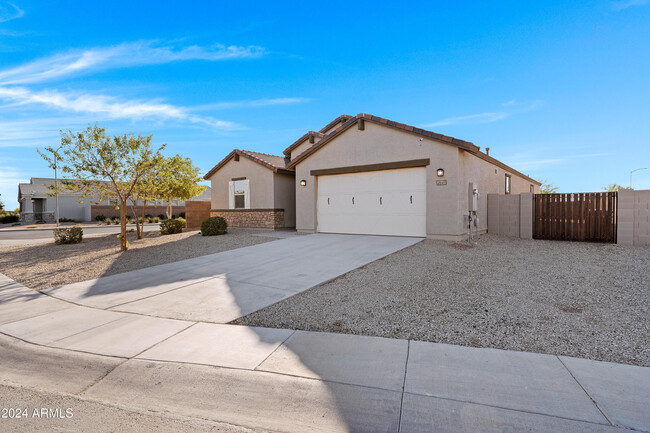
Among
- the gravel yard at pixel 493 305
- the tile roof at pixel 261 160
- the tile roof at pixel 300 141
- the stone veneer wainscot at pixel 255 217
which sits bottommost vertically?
the gravel yard at pixel 493 305

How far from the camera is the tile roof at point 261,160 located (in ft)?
58.4

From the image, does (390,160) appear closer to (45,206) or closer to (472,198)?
(472,198)

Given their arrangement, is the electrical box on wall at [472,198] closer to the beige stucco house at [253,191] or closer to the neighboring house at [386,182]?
the neighboring house at [386,182]

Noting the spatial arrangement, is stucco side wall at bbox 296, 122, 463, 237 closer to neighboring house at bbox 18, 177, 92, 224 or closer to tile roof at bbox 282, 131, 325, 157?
tile roof at bbox 282, 131, 325, 157

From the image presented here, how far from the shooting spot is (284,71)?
15141mm

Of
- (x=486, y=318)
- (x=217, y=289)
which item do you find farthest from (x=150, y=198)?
(x=486, y=318)

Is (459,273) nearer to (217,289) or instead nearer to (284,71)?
(217,289)

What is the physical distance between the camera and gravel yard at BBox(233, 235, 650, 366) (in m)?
4.25

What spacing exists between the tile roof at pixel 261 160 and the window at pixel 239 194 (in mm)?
1485

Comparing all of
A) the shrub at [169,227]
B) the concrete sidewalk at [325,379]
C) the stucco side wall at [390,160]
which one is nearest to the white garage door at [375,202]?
the stucco side wall at [390,160]

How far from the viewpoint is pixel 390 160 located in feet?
43.3

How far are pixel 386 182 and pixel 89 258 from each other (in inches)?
435

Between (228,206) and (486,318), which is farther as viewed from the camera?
(228,206)

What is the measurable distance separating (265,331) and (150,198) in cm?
1433
